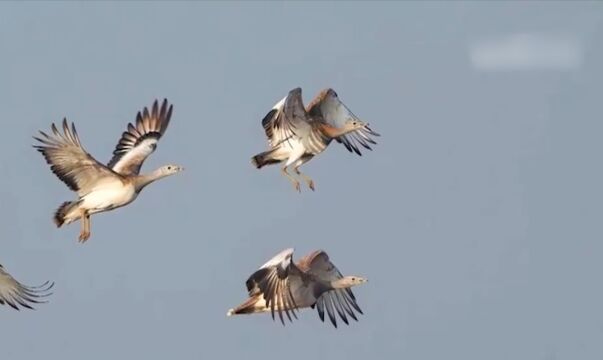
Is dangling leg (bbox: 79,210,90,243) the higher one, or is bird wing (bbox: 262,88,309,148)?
bird wing (bbox: 262,88,309,148)

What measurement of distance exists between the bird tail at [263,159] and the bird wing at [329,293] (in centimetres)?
228

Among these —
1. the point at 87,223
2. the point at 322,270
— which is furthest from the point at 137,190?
the point at 322,270

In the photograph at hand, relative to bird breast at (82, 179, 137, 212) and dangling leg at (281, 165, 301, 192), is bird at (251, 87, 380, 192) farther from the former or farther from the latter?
bird breast at (82, 179, 137, 212)

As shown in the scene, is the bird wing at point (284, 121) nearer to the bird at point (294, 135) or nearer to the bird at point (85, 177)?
the bird at point (294, 135)

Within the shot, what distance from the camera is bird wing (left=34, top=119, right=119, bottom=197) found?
49.1 m

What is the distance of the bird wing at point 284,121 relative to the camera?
173 feet

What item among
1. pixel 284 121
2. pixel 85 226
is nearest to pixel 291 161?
pixel 284 121

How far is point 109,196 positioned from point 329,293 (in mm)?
5726

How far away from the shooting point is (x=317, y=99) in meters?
54.7

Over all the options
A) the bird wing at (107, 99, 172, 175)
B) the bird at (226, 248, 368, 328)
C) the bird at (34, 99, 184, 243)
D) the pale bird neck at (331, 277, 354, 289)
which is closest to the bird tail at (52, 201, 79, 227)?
the bird at (34, 99, 184, 243)

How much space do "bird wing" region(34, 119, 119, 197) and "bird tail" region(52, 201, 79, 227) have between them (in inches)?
22.4

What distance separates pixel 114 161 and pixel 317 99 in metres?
4.59

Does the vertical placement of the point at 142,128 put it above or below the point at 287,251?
above

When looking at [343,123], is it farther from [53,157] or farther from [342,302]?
[53,157]
